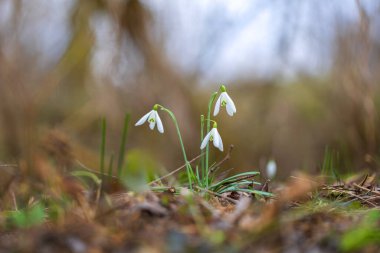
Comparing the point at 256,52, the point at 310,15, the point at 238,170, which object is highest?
the point at 310,15

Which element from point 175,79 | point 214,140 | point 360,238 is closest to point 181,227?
point 360,238

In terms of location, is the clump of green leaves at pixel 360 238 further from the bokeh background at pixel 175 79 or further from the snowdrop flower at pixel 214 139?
the bokeh background at pixel 175 79

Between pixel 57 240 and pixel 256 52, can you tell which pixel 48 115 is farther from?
pixel 57 240

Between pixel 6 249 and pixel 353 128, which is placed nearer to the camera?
pixel 6 249

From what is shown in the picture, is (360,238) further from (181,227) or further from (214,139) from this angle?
(214,139)

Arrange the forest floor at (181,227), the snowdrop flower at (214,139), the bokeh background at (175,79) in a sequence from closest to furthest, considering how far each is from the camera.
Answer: the forest floor at (181,227)
the snowdrop flower at (214,139)
the bokeh background at (175,79)

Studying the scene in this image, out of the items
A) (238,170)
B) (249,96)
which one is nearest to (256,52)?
(249,96)

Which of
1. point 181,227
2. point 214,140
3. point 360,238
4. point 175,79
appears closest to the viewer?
point 360,238

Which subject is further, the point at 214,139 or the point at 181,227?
the point at 214,139

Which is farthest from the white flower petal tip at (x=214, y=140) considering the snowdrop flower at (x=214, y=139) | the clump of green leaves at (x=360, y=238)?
the clump of green leaves at (x=360, y=238)
